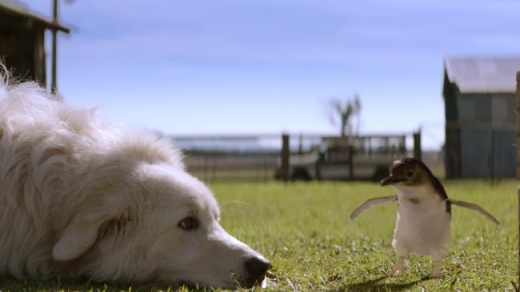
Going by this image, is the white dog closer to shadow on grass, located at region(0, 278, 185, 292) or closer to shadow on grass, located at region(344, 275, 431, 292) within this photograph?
shadow on grass, located at region(0, 278, 185, 292)

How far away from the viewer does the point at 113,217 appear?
395 cm

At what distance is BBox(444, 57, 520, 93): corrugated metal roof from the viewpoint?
2241 centimetres

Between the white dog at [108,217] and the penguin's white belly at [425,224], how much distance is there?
2.84 ft

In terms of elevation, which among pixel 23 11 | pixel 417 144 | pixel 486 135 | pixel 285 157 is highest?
pixel 23 11

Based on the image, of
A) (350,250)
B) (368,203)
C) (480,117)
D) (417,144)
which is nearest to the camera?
(368,203)

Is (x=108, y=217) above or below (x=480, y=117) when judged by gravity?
below

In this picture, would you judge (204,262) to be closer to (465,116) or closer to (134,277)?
(134,277)

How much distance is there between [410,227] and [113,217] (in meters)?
1.67

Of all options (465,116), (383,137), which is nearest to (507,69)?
(465,116)

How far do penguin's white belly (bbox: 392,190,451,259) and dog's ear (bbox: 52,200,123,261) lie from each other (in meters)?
1.63

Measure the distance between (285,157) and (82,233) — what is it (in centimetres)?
1632

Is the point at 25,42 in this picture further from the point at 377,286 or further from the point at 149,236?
the point at 377,286

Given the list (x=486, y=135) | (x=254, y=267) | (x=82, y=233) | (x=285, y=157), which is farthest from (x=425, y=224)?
(x=486, y=135)

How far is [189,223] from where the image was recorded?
157 inches
